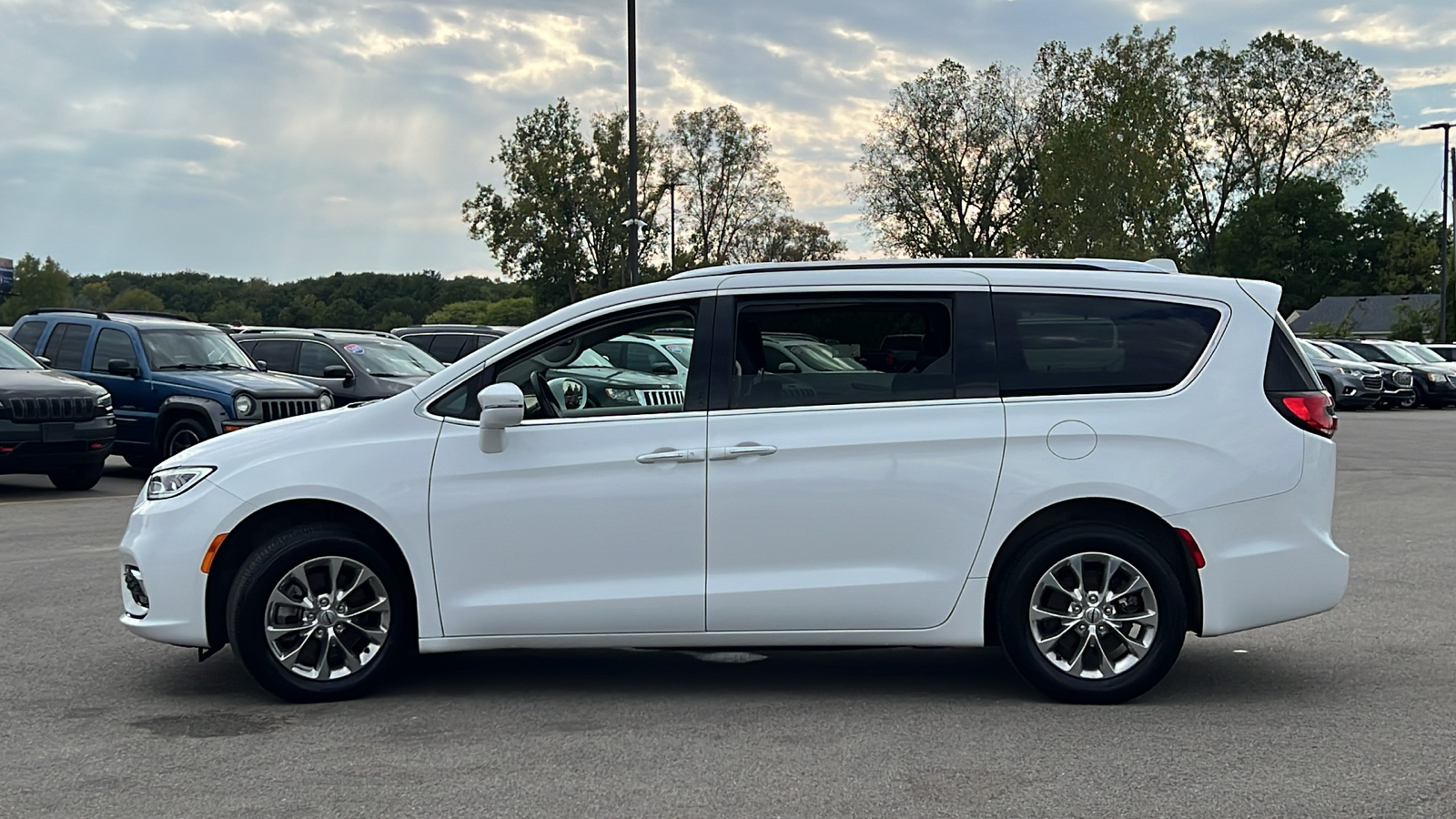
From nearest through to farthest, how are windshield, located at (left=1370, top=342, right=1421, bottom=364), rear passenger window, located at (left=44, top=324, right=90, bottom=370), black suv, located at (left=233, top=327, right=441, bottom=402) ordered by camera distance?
1. rear passenger window, located at (left=44, top=324, right=90, bottom=370)
2. black suv, located at (left=233, top=327, right=441, bottom=402)
3. windshield, located at (left=1370, top=342, right=1421, bottom=364)

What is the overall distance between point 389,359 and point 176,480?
14.0 meters

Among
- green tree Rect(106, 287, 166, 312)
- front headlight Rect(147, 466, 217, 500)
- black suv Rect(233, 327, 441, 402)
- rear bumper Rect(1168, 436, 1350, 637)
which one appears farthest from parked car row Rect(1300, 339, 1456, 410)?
green tree Rect(106, 287, 166, 312)

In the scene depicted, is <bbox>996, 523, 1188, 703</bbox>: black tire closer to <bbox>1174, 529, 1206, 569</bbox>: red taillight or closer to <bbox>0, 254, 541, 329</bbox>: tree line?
<bbox>1174, 529, 1206, 569</bbox>: red taillight

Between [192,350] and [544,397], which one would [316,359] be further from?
[544,397]

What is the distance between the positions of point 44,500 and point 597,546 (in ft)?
34.1

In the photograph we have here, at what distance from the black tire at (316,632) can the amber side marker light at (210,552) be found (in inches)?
5.4

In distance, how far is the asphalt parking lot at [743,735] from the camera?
14.9 ft

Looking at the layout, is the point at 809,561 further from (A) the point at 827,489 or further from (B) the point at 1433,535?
(B) the point at 1433,535

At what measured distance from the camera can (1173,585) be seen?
18.8 feet

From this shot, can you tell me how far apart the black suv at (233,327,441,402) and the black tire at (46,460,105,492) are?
3938 millimetres

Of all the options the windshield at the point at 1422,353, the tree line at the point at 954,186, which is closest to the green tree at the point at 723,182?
the tree line at the point at 954,186

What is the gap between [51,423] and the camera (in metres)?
14.0

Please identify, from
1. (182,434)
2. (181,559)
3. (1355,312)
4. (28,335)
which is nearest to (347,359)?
(28,335)

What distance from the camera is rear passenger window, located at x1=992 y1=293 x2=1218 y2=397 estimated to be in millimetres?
5910
